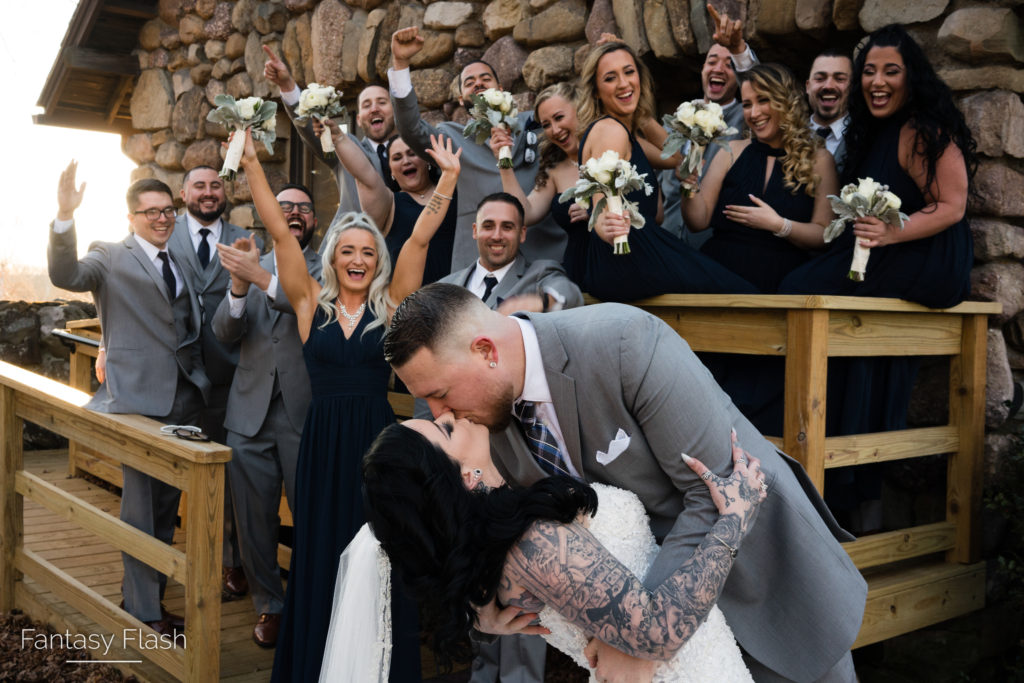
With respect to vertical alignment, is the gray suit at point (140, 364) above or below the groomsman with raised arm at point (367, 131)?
below

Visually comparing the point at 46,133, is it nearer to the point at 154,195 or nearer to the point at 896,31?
the point at 154,195

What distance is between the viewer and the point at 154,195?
4.54 m

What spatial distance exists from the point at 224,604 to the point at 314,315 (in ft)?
5.80

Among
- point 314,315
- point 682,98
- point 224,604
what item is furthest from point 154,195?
point 682,98

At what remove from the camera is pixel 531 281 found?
12.3 ft

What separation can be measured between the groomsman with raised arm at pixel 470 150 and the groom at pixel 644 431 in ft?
7.48

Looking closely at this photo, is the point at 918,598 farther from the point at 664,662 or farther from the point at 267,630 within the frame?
the point at 267,630

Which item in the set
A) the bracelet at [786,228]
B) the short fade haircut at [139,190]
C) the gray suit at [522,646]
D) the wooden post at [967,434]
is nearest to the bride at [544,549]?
the gray suit at [522,646]

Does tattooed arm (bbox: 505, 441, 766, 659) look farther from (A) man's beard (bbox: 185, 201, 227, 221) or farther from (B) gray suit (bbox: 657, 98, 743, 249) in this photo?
(A) man's beard (bbox: 185, 201, 227, 221)

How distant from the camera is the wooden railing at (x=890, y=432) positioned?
10.1 feet

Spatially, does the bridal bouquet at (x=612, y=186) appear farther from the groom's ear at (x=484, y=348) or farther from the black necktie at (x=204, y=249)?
the black necktie at (x=204, y=249)

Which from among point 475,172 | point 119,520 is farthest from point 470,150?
point 119,520

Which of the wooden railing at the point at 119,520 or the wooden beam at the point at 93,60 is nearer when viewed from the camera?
the wooden railing at the point at 119,520

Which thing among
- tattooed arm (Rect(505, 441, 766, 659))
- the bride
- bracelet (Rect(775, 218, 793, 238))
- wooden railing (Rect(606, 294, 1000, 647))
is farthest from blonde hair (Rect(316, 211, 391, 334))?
tattooed arm (Rect(505, 441, 766, 659))
